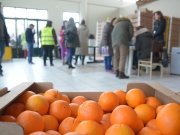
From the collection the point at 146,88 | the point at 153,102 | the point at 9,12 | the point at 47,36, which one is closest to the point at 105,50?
the point at 47,36

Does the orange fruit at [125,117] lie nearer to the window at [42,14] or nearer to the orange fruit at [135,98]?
the orange fruit at [135,98]

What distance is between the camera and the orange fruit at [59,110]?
837 millimetres

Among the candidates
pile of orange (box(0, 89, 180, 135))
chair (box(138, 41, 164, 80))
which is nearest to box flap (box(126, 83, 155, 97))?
pile of orange (box(0, 89, 180, 135))

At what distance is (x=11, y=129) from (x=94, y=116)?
0.35 metres

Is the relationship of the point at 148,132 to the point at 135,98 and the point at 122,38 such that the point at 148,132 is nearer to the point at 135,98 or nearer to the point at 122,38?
the point at 135,98

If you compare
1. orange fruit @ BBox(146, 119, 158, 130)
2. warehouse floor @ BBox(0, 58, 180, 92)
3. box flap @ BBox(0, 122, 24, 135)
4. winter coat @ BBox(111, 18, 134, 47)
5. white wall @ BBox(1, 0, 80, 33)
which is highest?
white wall @ BBox(1, 0, 80, 33)

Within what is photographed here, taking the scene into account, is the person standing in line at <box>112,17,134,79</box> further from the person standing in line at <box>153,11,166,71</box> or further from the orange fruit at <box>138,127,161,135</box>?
the orange fruit at <box>138,127,161,135</box>

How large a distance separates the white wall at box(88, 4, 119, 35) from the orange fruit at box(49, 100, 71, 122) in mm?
11279

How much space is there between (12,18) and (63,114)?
34.2 ft

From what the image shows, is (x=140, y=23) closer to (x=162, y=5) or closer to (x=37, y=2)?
(x=162, y=5)

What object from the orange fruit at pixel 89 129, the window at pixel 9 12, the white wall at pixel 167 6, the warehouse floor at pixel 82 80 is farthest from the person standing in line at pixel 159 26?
the window at pixel 9 12

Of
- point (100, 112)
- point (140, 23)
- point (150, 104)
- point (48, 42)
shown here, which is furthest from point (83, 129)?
point (140, 23)

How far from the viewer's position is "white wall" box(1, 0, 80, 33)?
10047 millimetres

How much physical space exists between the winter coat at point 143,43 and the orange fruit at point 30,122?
3.68 metres
